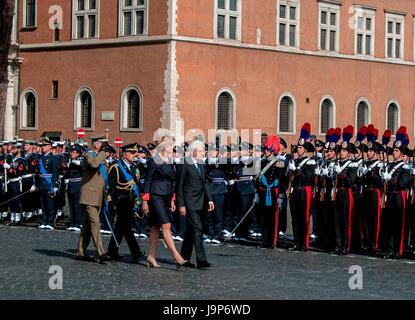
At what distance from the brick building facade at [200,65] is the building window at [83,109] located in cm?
4

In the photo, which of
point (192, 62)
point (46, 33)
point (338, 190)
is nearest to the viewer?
point (338, 190)

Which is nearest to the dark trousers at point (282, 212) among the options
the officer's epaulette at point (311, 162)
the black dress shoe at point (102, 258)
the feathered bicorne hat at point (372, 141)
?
the officer's epaulette at point (311, 162)

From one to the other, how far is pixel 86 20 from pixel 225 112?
23.5ft

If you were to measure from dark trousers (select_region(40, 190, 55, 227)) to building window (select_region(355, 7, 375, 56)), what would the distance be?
30295 millimetres

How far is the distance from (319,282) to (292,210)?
5.37 metres

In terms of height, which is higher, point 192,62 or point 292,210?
point 192,62

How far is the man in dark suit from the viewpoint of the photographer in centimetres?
1725

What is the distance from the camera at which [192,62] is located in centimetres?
4584

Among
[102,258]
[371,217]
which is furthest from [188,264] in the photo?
[371,217]

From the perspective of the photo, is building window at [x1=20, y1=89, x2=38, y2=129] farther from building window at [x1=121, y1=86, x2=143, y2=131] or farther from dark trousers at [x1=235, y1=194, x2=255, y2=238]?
dark trousers at [x1=235, y1=194, x2=255, y2=238]

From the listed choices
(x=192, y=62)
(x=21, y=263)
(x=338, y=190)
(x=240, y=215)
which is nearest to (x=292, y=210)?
(x=338, y=190)

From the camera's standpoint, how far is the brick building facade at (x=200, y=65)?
45.8m

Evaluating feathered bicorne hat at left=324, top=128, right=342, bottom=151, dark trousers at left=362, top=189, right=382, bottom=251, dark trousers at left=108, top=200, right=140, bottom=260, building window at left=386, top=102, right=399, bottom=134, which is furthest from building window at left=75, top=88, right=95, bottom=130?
dark trousers at left=108, top=200, right=140, bottom=260
